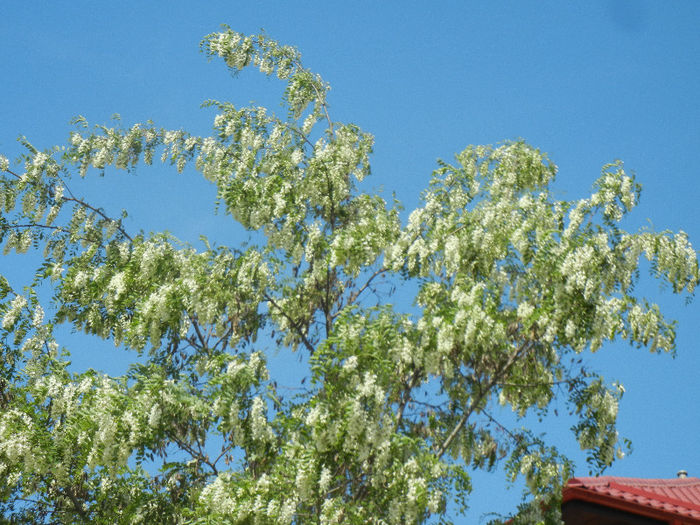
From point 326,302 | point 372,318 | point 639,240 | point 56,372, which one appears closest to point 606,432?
point 639,240

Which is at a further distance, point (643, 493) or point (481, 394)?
point (481, 394)

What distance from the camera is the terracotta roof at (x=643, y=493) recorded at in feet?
31.4

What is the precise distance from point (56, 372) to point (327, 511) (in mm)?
4647

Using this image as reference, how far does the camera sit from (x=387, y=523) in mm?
9562

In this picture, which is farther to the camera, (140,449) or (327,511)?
(140,449)

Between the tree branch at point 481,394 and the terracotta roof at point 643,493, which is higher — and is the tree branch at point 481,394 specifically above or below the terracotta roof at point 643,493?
above

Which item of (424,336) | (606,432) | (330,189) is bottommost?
(606,432)

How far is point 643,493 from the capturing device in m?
9.91

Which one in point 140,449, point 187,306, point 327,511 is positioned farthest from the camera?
point 187,306

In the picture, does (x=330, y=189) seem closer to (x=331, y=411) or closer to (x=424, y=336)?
(x=424, y=336)

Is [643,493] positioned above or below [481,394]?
below

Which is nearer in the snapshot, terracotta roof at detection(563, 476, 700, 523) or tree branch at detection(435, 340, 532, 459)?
terracotta roof at detection(563, 476, 700, 523)

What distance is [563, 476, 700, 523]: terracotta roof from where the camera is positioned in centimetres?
956

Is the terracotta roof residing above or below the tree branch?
below
